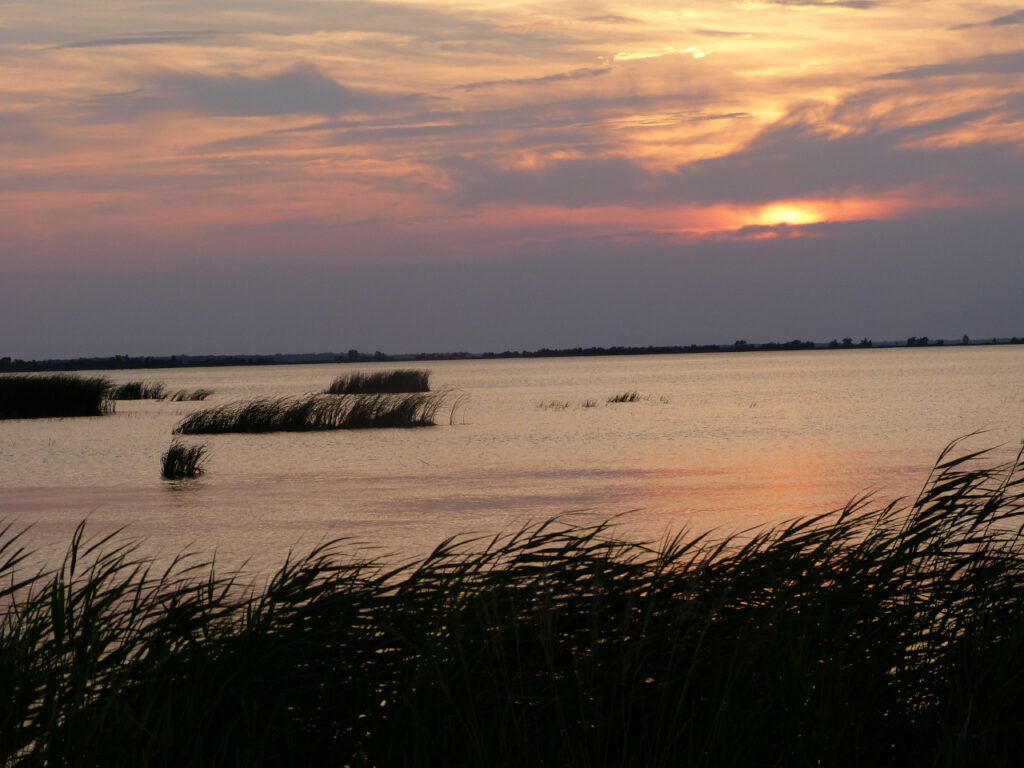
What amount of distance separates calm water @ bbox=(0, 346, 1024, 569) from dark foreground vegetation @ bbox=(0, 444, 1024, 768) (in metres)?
4.66

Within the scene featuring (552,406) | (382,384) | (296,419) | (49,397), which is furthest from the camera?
(382,384)

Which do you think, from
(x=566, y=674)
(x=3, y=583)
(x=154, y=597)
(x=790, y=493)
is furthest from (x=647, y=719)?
(x=790, y=493)

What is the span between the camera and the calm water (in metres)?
17.9

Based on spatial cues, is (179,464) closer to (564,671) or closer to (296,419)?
(296,419)

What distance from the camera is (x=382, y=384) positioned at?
6053 centimetres

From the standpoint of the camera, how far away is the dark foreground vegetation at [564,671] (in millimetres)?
5227

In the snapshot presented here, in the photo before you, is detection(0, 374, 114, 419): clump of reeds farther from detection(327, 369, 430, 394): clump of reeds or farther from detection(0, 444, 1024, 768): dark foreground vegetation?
detection(0, 444, 1024, 768): dark foreground vegetation

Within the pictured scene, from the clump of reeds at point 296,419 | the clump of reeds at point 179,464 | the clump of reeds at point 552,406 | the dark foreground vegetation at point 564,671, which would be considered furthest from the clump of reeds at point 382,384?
the dark foreground vegetation at point 564,671

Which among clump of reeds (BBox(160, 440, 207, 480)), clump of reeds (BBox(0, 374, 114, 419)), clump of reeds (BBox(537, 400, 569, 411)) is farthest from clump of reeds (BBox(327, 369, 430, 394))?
clump of reeds (BBox(160, 440, 207, 480))

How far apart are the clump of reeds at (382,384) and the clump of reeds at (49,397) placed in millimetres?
12500

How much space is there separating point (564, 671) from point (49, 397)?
45.9m

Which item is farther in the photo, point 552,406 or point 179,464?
point 552,406

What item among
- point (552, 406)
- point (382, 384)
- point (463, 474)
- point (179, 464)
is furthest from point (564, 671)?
point (382, 384)

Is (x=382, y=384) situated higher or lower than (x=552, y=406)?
higher
